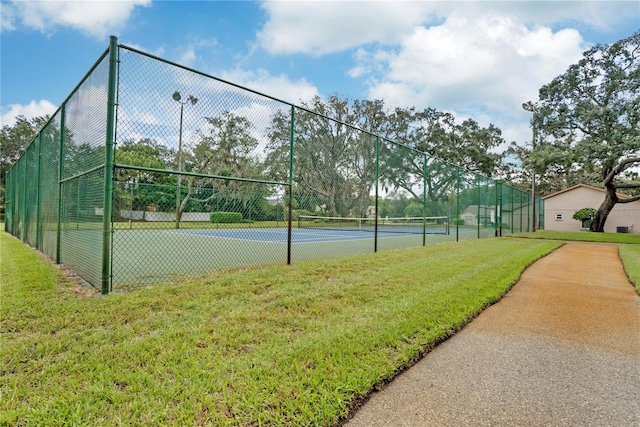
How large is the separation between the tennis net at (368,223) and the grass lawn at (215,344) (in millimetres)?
3461

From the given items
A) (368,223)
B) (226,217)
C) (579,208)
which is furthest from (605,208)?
(226,217)

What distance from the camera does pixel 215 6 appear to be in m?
6.41

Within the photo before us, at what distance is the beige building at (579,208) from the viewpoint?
23.0 metres

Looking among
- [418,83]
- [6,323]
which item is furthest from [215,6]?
[418,83]

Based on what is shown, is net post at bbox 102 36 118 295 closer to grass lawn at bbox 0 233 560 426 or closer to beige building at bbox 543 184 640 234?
grass lawn at bbox 0 233 560 426

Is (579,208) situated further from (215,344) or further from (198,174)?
(215,344)

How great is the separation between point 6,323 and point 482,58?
1323 cm

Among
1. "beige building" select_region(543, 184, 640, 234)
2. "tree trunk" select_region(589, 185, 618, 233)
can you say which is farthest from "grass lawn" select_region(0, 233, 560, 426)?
"beige building" select_region(543, 184, 640, 234)

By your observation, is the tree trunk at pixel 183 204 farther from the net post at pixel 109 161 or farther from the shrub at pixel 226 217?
the net post at pixel 109 161

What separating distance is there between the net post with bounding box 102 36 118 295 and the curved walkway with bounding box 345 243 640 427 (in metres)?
2.84

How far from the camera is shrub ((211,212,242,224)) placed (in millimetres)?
5340

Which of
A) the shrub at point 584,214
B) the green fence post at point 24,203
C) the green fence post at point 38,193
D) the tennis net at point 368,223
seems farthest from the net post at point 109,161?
the shrub at point 584,214

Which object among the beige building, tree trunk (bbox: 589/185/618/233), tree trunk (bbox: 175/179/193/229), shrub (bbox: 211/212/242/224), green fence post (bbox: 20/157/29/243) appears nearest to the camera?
tree trunk (bbox: 175/179/193/229)

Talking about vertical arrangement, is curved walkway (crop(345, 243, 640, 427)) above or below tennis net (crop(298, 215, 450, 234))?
below
